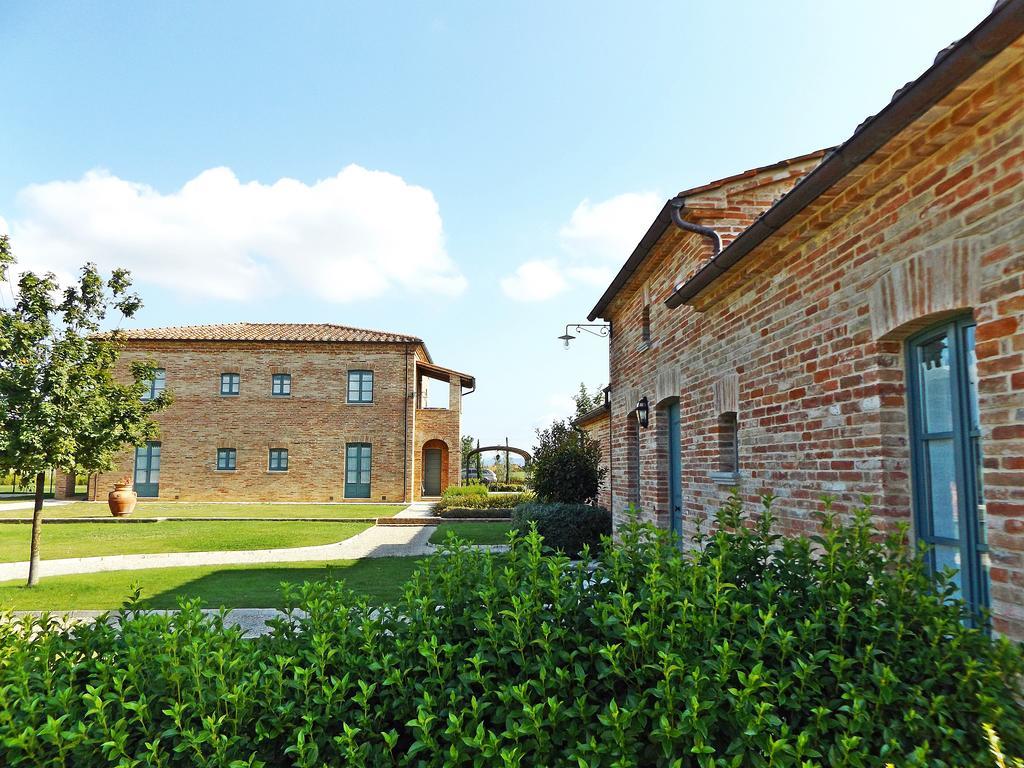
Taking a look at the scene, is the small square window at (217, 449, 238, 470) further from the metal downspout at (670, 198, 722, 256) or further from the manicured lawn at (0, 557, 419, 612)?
the metal downspout at (670, 198, 722, 256)

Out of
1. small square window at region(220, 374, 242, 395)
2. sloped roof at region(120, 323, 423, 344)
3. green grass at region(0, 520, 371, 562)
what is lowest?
green grass at region(0, 520, 371, 562)

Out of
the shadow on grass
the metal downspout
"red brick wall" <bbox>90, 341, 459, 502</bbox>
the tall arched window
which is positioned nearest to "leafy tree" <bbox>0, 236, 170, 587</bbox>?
the shadow on grass

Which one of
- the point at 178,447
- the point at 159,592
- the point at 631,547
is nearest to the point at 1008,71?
the point at 631,547

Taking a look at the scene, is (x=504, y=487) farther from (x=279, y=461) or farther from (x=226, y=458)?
(x=226, y=458)

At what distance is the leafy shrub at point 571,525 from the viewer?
473 inches

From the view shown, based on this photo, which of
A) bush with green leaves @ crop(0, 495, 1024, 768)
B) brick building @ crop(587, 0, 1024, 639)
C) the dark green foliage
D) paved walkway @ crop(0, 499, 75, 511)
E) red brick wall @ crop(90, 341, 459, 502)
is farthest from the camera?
red brick wall @ crop(90, 341, 459, 502)

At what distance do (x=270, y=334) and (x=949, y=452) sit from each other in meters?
28.1

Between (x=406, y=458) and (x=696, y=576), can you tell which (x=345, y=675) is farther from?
(x=406, y=458)

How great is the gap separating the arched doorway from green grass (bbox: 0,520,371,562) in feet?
32.8

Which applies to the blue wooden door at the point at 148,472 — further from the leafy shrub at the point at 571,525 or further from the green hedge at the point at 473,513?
the leafy shrub at the point at 571,525

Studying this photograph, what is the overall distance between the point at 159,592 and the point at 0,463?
3119mm

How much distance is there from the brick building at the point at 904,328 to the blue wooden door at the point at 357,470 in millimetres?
22001

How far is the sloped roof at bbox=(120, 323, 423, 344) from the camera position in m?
27.2

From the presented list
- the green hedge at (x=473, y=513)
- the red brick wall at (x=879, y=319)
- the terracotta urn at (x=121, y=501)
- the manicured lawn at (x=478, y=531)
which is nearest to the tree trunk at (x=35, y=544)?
the manicured lawn at (x=478, y=531)
